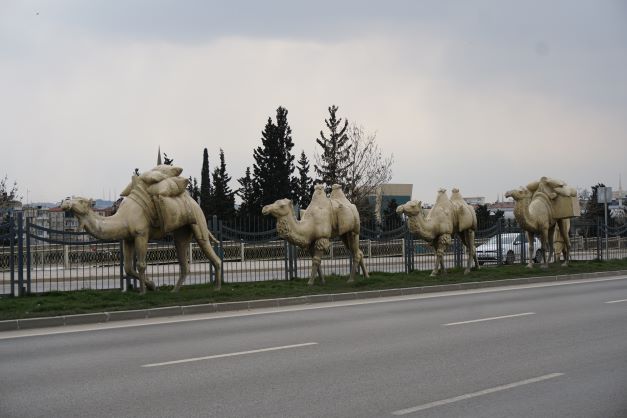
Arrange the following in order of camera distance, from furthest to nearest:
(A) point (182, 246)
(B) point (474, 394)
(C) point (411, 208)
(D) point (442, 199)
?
(D) point (442, 199)
(C) point (411, 208)
(A) point (182, 246)
(B) point (474, 394)

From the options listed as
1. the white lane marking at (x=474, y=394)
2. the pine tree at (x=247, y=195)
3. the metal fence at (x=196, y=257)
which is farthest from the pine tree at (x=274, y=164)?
the white lane marking at (x=474, y=394)

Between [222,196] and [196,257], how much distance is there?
36733mm

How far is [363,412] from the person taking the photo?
6539 mm

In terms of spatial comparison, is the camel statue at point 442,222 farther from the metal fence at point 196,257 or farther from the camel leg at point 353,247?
the camel leg at point 353,247

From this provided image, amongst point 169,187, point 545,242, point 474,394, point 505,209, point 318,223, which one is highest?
point 505,209

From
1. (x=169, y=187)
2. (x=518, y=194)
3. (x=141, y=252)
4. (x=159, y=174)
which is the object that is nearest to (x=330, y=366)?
(x=141, y=252)

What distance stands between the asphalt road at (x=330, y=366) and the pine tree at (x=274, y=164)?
143ft

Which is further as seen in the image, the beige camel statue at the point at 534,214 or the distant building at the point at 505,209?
the distant building at the point at 505,209

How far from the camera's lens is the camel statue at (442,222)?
22.1m

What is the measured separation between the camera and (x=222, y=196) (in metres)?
64.7

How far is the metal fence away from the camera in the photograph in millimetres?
17656

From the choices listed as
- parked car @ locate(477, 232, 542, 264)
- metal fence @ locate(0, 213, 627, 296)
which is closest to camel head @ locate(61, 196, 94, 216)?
metal fence @ locate(0, 213, 627, 296)

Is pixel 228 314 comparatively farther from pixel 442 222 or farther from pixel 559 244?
pixel 559 244

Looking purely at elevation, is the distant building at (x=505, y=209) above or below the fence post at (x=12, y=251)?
above
